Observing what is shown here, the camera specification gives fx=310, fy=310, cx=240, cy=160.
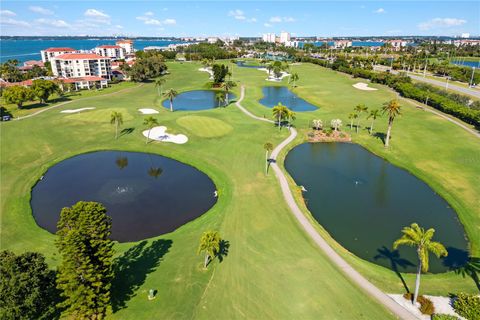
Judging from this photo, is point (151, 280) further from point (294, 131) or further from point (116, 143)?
point (294, 131)

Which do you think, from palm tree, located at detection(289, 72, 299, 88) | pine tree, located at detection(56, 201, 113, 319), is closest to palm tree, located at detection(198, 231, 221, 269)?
pine tree, located at detection(56, 201, 113, 319)

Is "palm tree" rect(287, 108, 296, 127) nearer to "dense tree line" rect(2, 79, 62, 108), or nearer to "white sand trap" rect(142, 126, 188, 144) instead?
"white sand trap" rect(142, 126, 188, 144)

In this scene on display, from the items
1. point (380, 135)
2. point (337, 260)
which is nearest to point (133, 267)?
point (337, 260)

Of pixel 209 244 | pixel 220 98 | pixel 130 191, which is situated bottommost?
pixel 130 191

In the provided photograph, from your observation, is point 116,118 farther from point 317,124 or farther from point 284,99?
point 284,99

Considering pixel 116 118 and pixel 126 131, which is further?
pixel 126 131

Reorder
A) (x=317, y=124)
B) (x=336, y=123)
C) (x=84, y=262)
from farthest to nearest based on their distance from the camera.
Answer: (x=317, y=124) → (x=336, y=123) → (x=84, y=262)

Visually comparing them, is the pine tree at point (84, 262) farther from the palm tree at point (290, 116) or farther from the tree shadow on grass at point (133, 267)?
the palm tree at point (290, 116)
